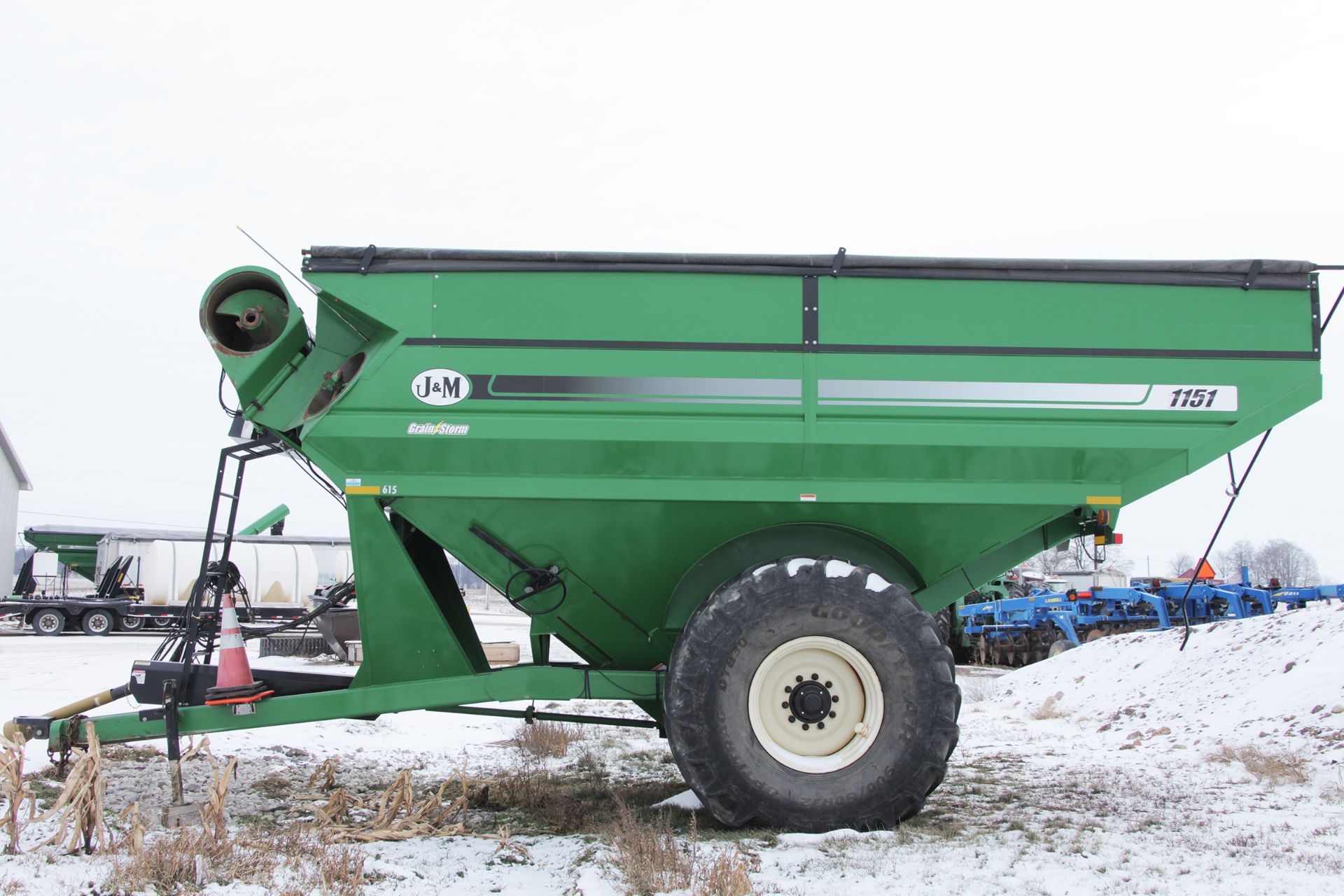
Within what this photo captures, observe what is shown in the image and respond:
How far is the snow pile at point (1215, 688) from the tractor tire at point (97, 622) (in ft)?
74.8

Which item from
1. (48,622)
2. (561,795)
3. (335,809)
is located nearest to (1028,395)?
(561,795)

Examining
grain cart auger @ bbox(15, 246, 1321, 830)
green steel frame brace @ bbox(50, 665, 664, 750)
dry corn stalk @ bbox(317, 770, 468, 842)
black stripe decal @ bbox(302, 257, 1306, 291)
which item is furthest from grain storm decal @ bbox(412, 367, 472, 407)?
dry corn stalk @ bbox(317, 770, 468, 842)

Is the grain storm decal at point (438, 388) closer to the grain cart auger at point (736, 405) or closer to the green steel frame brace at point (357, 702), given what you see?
the grain cart auger at point (736, 405)

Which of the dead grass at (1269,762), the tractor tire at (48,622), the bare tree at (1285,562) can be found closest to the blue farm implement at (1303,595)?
the dead grass at (1269,762)

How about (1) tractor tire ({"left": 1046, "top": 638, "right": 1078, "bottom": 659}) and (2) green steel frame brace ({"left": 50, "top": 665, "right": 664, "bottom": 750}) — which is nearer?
(2) green steel frame brace ({"left": 50, "top": 665, "right": 664, "bottom": 750})

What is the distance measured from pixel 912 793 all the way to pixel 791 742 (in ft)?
2.13

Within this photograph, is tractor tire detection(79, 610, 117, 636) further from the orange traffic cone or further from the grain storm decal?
the grain storm decal

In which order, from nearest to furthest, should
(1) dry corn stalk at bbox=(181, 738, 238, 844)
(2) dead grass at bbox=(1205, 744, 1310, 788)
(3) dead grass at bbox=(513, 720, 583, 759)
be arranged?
(1) dry corn stalk at bbox=(181, 738, 238, 844)
(2) dead grass at bbox=(1205, 744, 1310, 788)
(3) dead grass at bbox=(513, 720, 583, 759)

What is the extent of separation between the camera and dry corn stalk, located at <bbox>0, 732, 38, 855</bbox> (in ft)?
15.3

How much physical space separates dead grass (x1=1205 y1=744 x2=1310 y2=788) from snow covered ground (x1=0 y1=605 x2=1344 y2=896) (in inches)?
0.8

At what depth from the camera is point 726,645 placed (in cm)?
504

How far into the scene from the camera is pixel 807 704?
5.11m

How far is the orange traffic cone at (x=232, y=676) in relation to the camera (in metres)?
5.46

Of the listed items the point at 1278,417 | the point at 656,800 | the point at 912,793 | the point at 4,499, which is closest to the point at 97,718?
the point at 656,800
